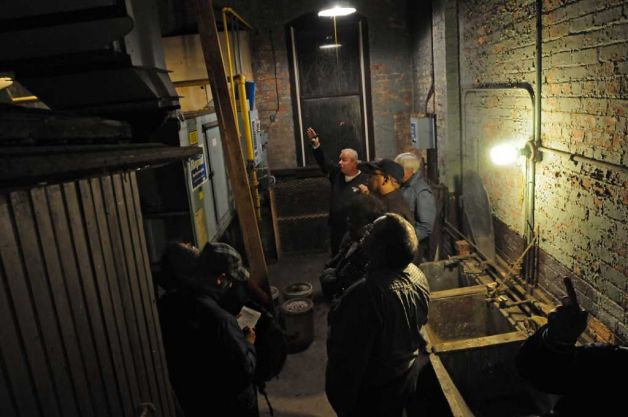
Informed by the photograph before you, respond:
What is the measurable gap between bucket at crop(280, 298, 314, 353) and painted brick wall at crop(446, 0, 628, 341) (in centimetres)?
248

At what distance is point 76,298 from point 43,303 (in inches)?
6.5

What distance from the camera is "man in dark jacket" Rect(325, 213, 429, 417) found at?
2.59 m

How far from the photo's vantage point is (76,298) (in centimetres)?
159

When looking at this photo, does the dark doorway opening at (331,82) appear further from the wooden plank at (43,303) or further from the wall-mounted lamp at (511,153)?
the wooden plank at (43,303)

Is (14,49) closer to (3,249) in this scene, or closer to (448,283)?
(3,249)

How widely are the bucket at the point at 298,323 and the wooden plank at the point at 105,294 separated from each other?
3088mm

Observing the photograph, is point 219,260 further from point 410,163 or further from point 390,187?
point 410,163

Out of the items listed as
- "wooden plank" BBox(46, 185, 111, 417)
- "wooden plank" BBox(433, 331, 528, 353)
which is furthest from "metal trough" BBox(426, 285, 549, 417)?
"wooden plank" BBox(46, 185, 111, 417)

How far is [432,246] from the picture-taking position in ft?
19.9

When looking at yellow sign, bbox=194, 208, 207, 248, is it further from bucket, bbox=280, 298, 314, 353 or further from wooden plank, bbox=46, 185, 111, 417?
wooden plank, bbox=46, 185, 111, 417

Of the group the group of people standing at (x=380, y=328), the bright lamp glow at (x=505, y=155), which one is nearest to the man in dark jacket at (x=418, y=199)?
the bright lamp glow at (x=505, y=155)

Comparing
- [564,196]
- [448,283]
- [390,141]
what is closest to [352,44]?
[390,141]

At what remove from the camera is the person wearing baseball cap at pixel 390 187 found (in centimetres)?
470

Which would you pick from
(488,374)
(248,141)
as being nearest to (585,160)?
(488,374)
